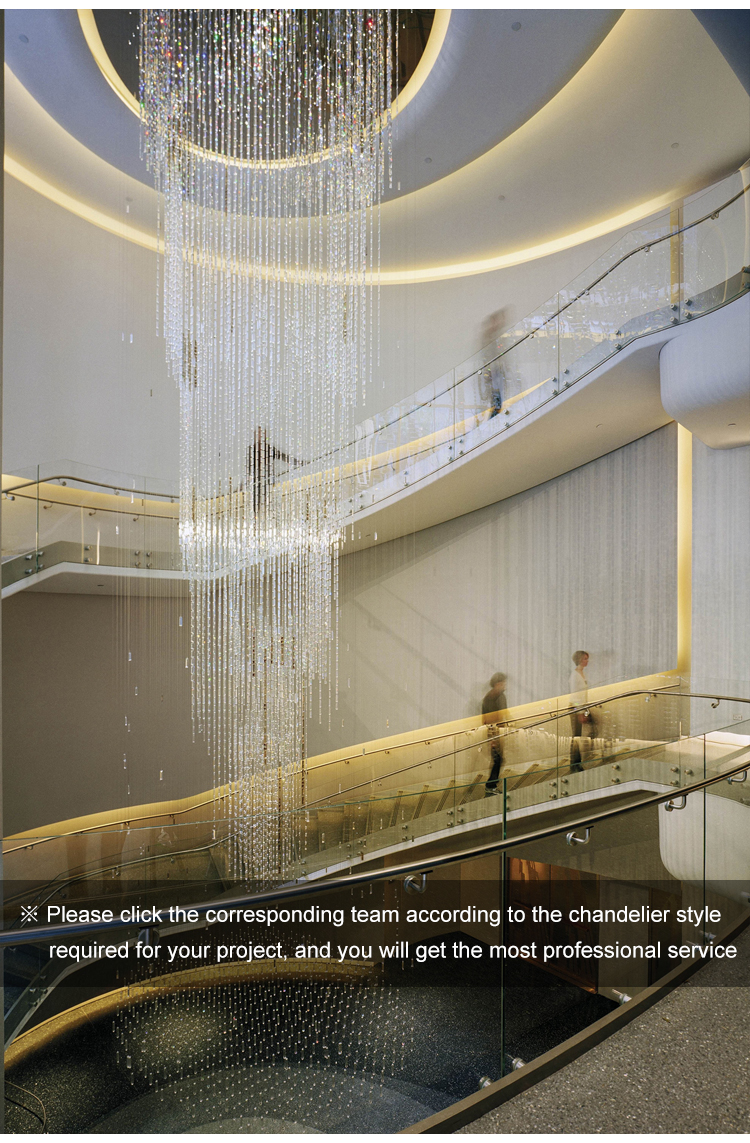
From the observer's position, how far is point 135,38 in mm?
5504

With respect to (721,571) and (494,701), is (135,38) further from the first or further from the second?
(494,701)

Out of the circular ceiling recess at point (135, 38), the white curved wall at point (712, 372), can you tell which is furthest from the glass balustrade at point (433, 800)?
the circular ceiling recess at point (135, 38)

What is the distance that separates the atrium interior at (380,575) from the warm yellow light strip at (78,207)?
46mm

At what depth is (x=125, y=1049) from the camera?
A: 3.35 metres

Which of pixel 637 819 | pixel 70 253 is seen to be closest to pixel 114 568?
pixel 70 253

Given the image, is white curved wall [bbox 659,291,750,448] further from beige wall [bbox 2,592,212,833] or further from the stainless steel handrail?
beige wall [bbox 2,592,212,833]

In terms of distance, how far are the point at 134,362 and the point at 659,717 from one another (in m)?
7.74

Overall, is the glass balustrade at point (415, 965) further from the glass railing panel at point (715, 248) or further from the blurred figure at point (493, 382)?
the blurred figure at point (493, 382)

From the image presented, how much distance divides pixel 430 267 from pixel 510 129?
284 cm

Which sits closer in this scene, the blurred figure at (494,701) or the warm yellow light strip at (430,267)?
the warm yellow light strip at (430,267)

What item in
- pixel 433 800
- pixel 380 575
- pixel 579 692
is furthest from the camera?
pixel 380 575

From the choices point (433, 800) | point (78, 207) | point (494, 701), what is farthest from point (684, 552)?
point (78, 207)

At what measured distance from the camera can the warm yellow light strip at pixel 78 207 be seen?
7.72 meters

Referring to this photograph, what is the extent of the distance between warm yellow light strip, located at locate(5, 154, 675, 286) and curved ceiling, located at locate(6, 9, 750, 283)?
1.0 inches
